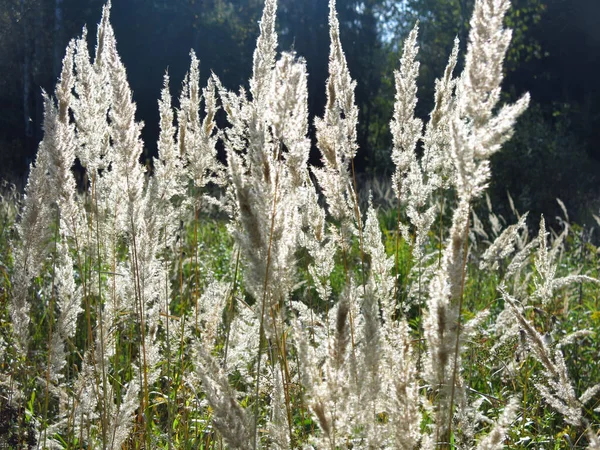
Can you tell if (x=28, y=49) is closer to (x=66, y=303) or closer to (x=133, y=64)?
(x=133, y=64)

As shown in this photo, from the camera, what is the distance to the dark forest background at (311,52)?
19.4 meters

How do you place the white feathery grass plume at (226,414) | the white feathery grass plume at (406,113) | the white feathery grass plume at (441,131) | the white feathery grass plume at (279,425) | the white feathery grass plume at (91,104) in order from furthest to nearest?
the white feathery grass plume at (441,131)
the white feathery grass plume at (406,113)
the white feathery grass plume at (91,104)
the white feathery grass plume at (279,425)
the white feathery grass plume at (226,414)

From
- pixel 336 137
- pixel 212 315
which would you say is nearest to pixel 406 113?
pixel 336 137

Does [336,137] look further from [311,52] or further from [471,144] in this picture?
[311,52]

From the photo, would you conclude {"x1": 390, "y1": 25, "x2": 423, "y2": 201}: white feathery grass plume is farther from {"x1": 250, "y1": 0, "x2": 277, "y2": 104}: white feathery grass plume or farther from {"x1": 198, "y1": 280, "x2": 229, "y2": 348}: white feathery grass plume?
{"x1": 198, "y1": 280, "x2": 229, "y2": 348}: white feathery grass plume

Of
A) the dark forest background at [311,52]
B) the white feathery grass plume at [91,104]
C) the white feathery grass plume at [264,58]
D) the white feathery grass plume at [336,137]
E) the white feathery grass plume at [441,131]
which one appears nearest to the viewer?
the white feathery grass plume at [264,58]

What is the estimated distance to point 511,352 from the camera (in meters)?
3.03

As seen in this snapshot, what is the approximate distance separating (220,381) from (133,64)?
22.5 meters

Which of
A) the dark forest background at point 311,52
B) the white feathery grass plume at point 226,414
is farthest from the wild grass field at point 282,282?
the dark forest background at point 311,52

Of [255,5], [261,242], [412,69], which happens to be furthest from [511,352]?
[255,5]

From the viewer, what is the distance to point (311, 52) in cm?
2298

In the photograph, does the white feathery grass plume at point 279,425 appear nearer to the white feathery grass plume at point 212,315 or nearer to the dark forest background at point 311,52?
the white feathery grass plume at point 212,315

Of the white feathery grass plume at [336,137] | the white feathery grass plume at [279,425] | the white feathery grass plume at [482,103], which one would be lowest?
the white feathery grass plume at [279,425]

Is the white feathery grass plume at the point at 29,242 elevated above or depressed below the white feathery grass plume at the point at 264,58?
below
